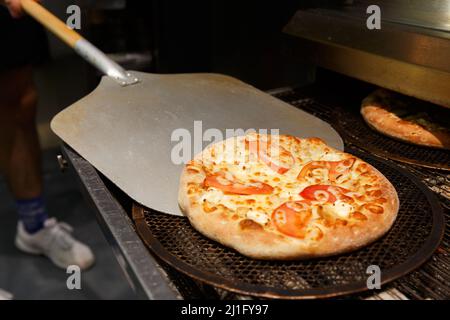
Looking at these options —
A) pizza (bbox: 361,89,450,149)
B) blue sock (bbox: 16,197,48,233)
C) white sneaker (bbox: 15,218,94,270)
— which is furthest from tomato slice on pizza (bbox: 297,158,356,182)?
blue sock (bbox: 16,197,48,233)

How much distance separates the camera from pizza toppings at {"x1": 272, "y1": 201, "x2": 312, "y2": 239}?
50.8 inches

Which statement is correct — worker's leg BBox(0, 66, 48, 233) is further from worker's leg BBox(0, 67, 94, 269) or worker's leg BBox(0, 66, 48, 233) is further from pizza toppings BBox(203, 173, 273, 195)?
pizza toppings BBox(203, 173, 273, 195)

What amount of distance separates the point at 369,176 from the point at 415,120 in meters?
0.68

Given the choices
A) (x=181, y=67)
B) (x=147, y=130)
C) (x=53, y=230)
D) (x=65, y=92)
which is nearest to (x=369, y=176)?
(x=147, y=130)

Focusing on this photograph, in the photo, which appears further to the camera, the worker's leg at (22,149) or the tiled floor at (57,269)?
the worker's leg at (22,149)

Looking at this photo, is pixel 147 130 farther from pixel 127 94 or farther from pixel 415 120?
pixel 415 120

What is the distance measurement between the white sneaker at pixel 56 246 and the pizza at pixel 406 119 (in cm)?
223

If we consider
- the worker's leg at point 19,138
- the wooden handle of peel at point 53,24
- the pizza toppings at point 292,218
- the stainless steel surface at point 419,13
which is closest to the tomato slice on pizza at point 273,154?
the pizza toppings at point 292,218

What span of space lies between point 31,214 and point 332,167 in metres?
2.63

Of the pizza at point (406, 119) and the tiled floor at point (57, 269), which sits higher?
the pizza at point (406, 119)

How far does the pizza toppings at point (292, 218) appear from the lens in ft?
4.23

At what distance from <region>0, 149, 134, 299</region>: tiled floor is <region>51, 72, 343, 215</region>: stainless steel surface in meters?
1.60

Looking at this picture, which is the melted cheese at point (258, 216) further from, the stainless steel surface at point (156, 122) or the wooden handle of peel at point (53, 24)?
the wooden handle of peel at point (53, 24)

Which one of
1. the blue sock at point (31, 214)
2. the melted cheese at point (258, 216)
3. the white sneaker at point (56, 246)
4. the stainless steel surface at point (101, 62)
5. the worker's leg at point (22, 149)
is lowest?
the white sneaker at point (56, 246)
